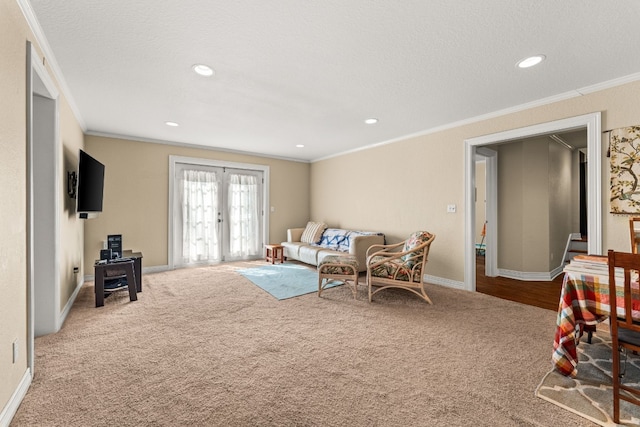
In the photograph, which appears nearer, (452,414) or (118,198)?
(452,414)

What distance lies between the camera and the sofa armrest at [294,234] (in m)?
6.63

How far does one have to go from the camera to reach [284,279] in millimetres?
4695

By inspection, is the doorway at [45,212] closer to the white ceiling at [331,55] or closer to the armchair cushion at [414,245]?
the white ceiling at [331,55]

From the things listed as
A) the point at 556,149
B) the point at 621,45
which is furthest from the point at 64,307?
the point at 556,149

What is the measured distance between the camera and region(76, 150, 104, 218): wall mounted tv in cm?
→ 337

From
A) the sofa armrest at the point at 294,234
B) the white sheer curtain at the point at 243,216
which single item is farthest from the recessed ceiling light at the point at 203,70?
the sofa armrest at the point at 294,234

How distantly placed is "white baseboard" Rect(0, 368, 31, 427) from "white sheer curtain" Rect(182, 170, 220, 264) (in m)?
3.96

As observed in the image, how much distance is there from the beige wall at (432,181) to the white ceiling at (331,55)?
191 millimetres

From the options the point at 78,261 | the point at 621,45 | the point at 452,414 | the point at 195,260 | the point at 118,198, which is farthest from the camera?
the point at 195,260

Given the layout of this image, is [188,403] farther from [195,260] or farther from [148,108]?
[195,260]

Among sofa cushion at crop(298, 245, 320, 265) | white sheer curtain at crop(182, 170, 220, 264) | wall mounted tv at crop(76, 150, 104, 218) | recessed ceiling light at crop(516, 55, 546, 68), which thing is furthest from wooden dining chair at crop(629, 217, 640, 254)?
white sheer curtain at crop(182, 170, 220, 264)

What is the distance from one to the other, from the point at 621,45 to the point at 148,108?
4.82 meters

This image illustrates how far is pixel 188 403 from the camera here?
1.72 m

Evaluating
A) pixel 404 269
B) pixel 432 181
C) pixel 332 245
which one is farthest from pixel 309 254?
pixel 432 181
